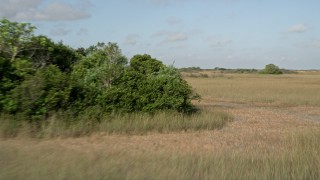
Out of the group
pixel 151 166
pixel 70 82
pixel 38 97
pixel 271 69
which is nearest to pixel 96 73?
pixel 70 82

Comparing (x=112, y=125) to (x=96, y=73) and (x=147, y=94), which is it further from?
(x=96, y=73)

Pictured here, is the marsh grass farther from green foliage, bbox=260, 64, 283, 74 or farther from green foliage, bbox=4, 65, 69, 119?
green foliage, bbox=260, 64, 283, 74

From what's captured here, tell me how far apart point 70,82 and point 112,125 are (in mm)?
1936

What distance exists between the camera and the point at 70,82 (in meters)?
13.5

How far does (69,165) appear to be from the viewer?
6613 millimetres

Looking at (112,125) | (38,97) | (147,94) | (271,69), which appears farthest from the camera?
(271,69)

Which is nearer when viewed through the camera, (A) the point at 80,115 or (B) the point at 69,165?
(B) the point at 69,165

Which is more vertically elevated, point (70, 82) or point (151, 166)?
point (70, 82)

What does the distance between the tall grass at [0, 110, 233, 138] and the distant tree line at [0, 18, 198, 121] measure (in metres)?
0.41

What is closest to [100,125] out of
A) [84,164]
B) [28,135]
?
[28,135]

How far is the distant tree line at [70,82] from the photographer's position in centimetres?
1267

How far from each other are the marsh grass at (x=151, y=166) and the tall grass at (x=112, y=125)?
3529 millimetres

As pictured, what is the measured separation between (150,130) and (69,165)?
735cm

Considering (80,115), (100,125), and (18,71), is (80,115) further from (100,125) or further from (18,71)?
(18,71)
